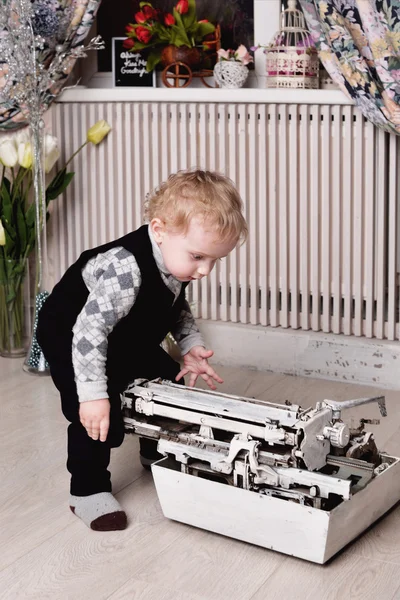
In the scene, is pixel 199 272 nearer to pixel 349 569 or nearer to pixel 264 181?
pixel 349 569

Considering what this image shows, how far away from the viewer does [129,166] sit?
315 cm

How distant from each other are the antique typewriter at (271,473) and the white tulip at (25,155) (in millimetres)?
1322

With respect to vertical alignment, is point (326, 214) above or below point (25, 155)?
below

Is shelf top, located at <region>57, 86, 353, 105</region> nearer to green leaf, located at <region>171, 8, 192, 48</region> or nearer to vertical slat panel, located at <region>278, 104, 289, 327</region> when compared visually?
vertical slat panel, located at <region>278, 104, 289, 327</region>

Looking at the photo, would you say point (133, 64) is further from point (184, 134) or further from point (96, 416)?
point (96, 416)

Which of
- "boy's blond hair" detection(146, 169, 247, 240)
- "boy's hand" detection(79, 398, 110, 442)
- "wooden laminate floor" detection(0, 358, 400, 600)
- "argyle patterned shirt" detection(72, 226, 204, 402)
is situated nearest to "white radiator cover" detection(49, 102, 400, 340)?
"wooden laminate floor" detection(0, 358, 400, 600)

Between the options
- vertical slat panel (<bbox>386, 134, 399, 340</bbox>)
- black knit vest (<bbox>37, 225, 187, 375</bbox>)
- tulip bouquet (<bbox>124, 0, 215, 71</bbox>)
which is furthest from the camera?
tulip bouquet (<bbox>124, 0, 215, 71</bbox>)

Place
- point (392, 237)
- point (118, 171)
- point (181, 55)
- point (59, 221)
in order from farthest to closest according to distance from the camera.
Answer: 1. point (59, 221)
2. point (118, 171)
3. point (181, 55)
4. point (392, 237)

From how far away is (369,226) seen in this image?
9.10ft

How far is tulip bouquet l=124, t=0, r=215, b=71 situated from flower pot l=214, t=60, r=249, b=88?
0.57 ft

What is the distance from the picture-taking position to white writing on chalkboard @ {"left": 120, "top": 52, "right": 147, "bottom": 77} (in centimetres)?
318

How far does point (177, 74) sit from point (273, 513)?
1768mm

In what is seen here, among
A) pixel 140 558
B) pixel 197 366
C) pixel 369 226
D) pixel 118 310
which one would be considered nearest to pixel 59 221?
pixel 369 226

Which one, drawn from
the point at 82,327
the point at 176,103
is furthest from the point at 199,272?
the point at 176,103
